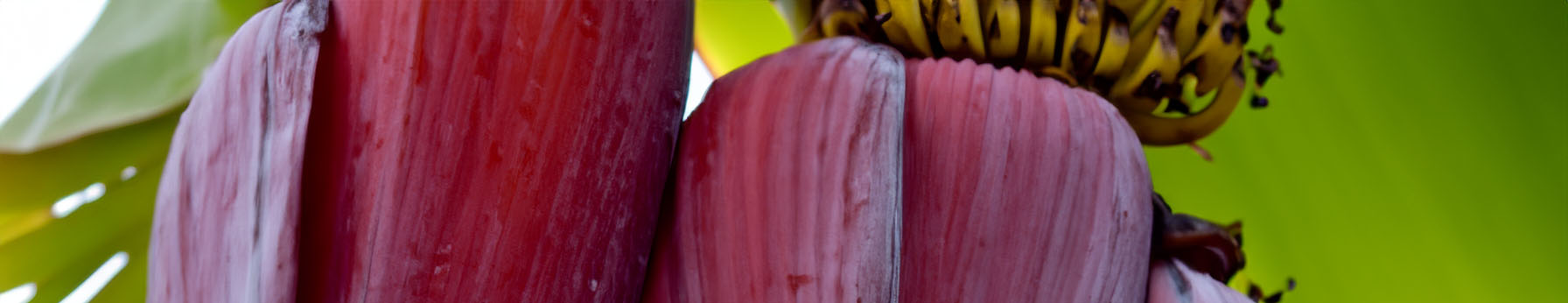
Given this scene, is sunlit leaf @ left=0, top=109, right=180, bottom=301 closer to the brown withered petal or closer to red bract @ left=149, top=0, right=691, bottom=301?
red bract @ left=149, top=0, right=691, bottom=301

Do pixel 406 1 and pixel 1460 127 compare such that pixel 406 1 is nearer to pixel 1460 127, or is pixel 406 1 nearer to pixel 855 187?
pixel 855 187

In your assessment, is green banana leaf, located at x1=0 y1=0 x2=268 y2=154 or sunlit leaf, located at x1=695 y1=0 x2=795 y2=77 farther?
sunlit leaf, located at x1=695 y1=0 x2=795 y2=77

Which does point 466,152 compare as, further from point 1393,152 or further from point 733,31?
point 1393,152

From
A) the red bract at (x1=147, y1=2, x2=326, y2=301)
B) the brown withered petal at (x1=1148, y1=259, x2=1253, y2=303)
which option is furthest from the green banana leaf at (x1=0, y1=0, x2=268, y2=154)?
the brown withered petal at (x1=1148, y1=259, x2=1253, y2=303)

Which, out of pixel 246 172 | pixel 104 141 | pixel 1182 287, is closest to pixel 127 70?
pixel 104 141

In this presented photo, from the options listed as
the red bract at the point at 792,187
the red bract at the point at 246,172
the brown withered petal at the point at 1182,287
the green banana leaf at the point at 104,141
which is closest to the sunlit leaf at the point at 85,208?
A: the green banana leaf at the point at 104,141

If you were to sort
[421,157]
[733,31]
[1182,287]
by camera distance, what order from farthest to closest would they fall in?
[733,31] → [1182,287] → [421,157]

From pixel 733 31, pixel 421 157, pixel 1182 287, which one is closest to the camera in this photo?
pixel 421 157
